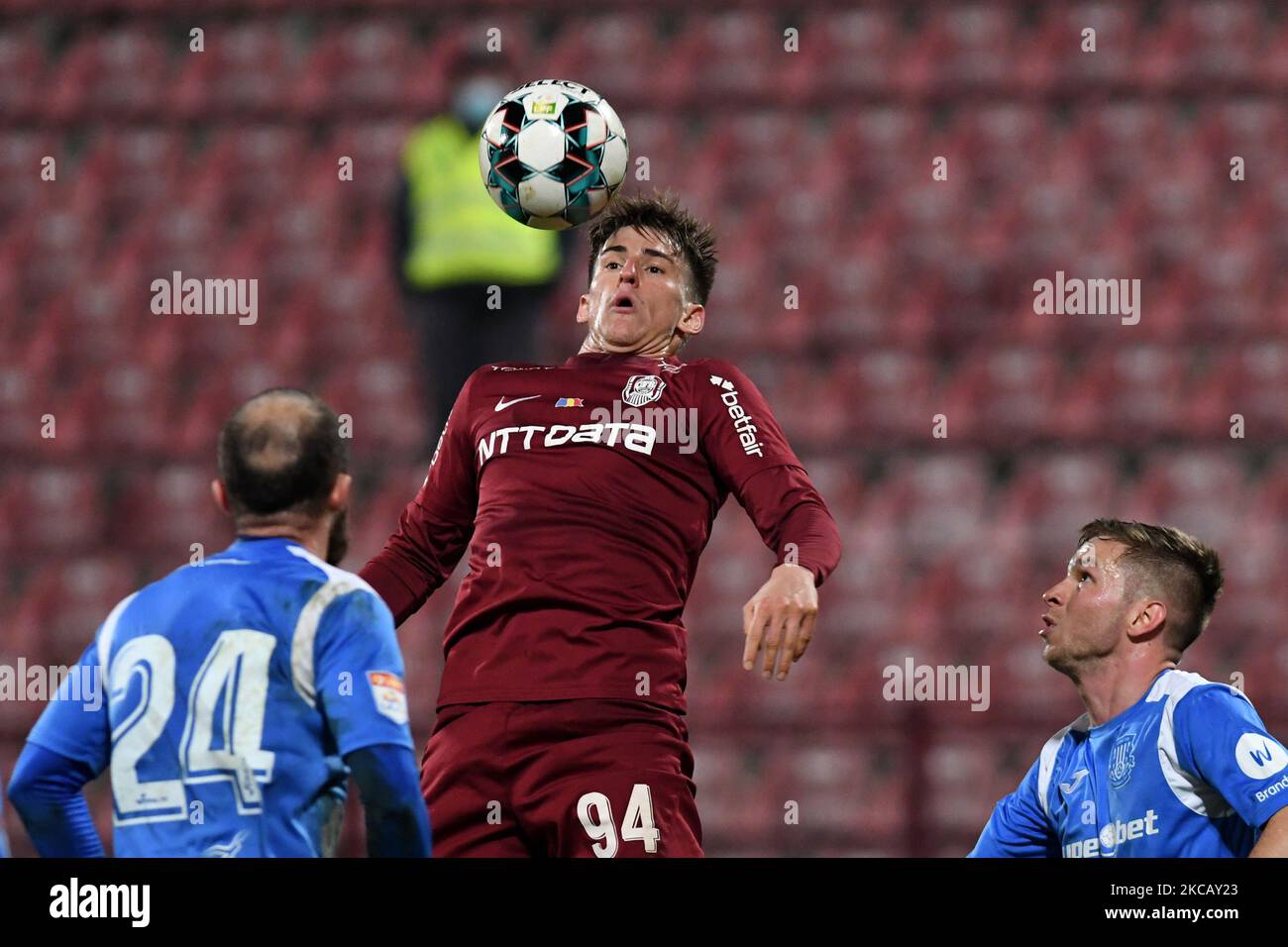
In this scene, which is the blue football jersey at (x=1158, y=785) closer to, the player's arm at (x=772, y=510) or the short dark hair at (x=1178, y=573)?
the short dark hair at (x=1178, y=573)

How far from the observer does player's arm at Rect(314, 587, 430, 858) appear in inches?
125

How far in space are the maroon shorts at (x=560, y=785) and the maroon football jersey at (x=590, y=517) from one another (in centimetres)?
5

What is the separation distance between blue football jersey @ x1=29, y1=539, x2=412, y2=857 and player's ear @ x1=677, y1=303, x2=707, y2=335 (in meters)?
1.49

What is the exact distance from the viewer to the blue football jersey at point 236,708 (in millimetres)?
3172

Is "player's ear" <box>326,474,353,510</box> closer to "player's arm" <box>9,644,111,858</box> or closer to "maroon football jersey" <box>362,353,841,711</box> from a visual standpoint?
"player's arm" <box>9,644,111,858</box>

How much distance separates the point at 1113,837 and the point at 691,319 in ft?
5.13

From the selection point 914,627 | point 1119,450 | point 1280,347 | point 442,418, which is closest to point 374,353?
point 442,418

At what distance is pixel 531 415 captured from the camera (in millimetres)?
4285

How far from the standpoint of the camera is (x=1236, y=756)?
3.84 meters

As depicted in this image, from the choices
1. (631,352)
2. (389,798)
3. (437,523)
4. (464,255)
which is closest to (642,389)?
(631,352)
